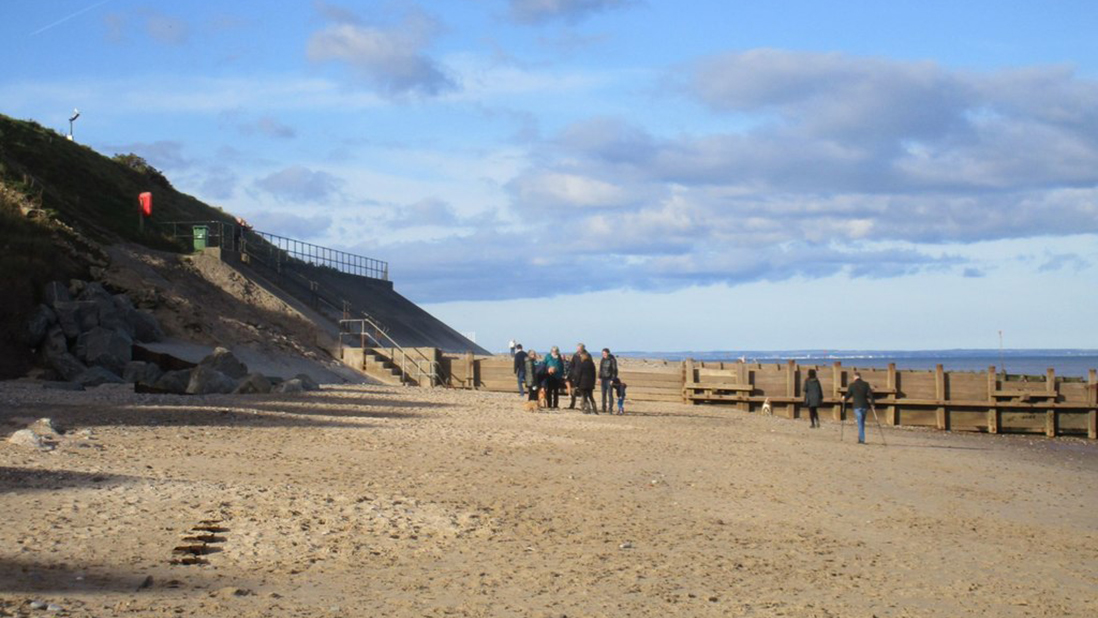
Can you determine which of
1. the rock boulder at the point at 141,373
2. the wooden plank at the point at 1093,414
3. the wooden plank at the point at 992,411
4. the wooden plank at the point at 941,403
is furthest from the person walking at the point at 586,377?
the wooden plank at the point at 1093,414

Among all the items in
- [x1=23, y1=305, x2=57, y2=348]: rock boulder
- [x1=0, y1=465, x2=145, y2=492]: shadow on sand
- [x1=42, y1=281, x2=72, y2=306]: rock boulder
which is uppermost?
[x1=42, y1=281, x2=72, y2=306]: rock boulder

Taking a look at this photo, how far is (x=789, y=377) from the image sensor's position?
36.5m

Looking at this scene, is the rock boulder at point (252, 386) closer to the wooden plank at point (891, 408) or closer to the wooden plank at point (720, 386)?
the wooden plank at point (720, 386)

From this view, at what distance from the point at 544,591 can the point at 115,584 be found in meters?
3.55

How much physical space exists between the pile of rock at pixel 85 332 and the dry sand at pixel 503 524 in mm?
8618

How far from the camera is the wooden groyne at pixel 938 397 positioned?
35062 mm

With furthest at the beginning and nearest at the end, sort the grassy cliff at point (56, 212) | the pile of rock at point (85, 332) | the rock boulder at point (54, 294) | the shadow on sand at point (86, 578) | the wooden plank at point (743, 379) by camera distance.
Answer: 1. the wooden plank at point (743, 379)
2. the rock boulder at point (54, 294)
3. the grassy cliff at point (56, 212)
4. the pile of rock at point (85, 332)
5. the shadow on sand at point (86, 578)

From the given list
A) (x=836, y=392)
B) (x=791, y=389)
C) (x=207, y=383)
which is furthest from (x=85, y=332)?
(x=836, y=392)

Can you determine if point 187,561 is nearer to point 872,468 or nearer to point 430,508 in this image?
point 430,508

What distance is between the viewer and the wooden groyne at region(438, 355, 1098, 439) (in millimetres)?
35062

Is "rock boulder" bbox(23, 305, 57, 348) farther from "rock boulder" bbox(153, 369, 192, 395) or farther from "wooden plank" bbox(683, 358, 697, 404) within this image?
"wooden plank" bbox(683, 358, 697, 404)

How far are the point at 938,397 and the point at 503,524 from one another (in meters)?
25.6

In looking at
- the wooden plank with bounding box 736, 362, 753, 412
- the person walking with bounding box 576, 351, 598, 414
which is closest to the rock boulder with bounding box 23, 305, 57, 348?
the person walking with bounding box 576, 351, 598, 414

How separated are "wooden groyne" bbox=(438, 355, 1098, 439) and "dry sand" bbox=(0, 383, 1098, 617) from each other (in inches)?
501
